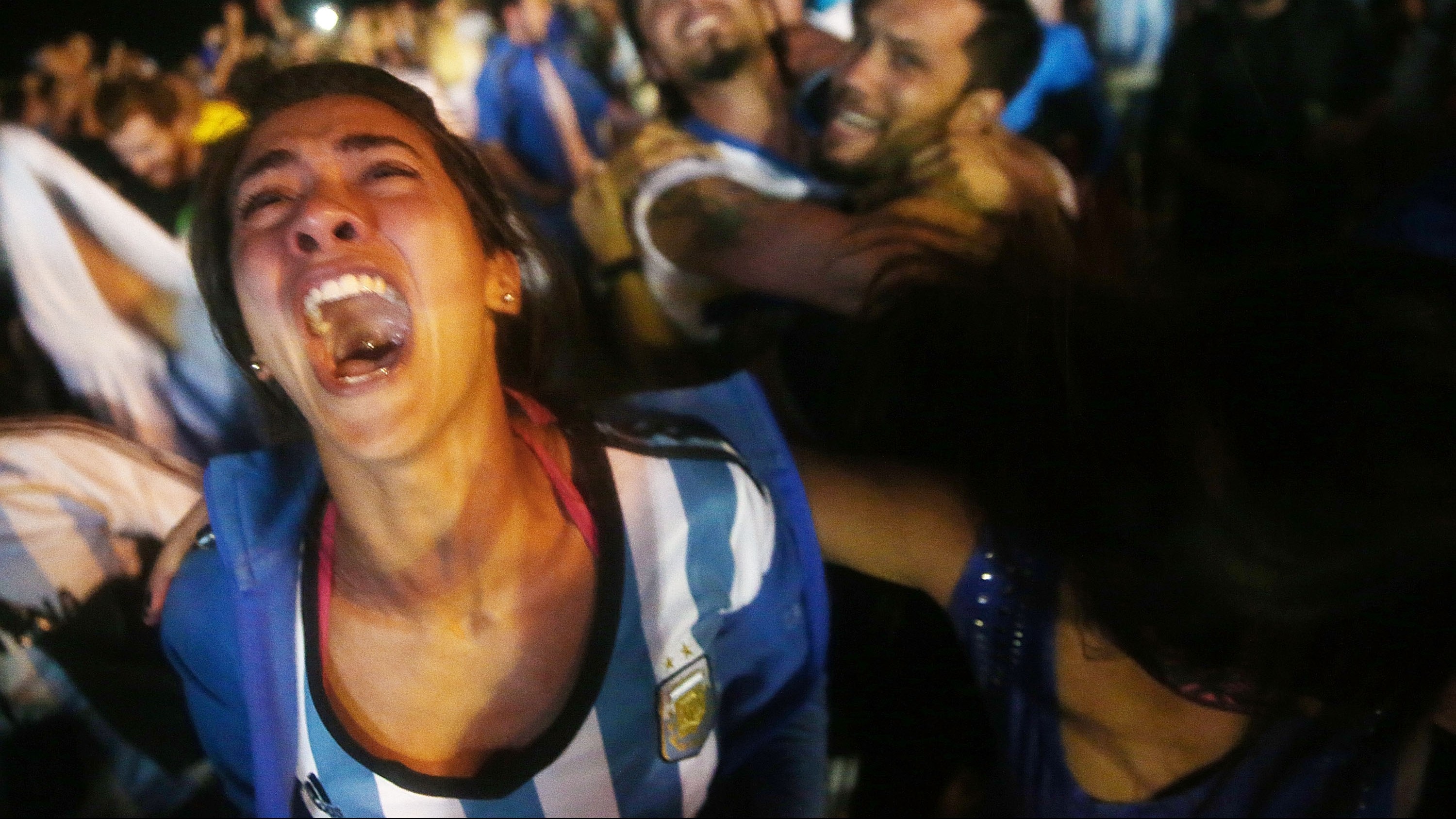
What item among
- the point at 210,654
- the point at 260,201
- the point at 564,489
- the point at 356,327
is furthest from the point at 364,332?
the point at 210,654

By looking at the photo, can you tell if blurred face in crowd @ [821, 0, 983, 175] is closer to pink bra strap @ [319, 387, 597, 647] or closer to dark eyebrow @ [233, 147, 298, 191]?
pink bra strap @ [319, 387, 597, 647]

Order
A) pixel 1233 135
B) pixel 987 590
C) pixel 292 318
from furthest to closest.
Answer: pixel 1233 135, pixel 987 590, pixel 292 318

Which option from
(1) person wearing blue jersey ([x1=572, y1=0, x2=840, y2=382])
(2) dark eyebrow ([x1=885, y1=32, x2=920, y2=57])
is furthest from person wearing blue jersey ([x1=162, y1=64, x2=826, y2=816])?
(2) dark eyebrow ([x1=885, y1=32, x2=920, y2=57])

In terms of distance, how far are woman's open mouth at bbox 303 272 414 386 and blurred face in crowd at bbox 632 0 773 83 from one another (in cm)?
53

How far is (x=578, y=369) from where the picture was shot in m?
0.81

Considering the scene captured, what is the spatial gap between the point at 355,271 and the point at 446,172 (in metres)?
0.12

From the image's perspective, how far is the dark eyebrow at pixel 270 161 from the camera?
1.78 ft

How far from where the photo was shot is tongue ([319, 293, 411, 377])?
562 mm

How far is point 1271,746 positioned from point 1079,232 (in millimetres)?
639

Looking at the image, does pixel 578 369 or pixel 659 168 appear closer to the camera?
pixel 578 369

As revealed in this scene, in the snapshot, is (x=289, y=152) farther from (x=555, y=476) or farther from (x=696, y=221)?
(x=696, y=221)

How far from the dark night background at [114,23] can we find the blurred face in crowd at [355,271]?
1.03ft

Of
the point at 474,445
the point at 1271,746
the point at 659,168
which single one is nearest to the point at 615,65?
the point at 659,168

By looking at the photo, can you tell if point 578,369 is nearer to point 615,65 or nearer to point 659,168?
point 659,168
